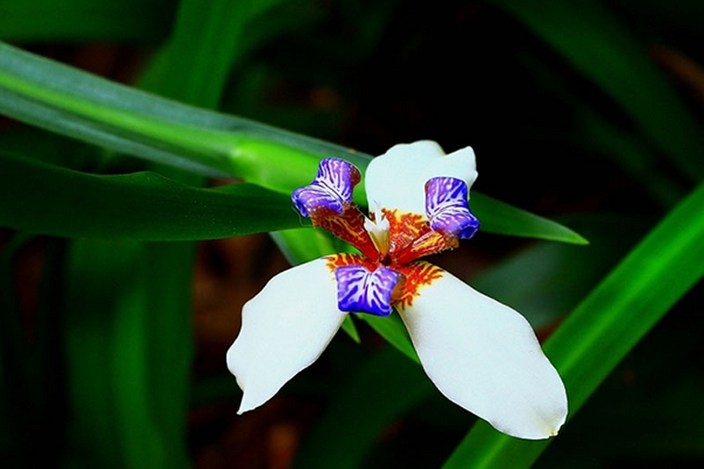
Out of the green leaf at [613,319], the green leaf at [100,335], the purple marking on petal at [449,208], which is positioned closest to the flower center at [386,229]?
the purple marking on petal at [449,208]

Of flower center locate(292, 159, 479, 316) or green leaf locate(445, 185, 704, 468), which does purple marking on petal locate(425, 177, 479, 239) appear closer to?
flower center locate(292, 159, 479, 316)

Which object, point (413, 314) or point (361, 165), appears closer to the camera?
point (413, 314)

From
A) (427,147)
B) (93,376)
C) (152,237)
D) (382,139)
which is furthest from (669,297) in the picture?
(382,139)

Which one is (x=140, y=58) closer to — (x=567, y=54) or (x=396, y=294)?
(x=567, y=54)

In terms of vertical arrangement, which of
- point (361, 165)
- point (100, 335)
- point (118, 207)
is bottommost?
point (100, 335)

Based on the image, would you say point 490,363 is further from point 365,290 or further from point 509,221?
point 509,221

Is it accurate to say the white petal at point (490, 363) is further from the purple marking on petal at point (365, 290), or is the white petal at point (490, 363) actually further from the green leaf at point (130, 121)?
the green leaf at point (130, 121)

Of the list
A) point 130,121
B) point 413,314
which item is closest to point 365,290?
point 413,314
